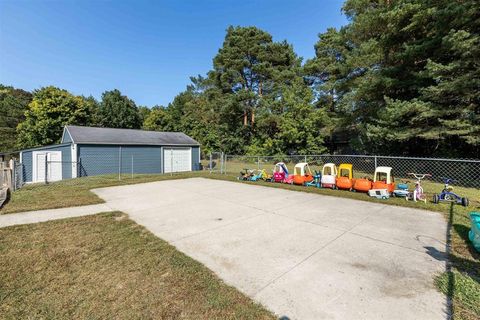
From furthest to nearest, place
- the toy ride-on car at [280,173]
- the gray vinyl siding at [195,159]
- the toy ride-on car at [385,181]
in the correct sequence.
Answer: the gray vinyl siding at [195,159] → the toy ride-on car at [280,173] → the toy ride-on car at [385,181]

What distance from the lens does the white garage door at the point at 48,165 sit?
52.4 feet

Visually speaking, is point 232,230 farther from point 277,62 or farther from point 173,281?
point 277,62

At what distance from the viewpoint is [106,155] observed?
1568 centimetres

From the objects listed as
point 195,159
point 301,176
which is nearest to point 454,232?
point 301,176

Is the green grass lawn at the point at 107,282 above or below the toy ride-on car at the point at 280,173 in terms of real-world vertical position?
below

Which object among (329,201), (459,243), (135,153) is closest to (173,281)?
(459,243)

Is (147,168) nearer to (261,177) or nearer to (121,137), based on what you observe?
(121,137)

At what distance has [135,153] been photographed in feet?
55.5

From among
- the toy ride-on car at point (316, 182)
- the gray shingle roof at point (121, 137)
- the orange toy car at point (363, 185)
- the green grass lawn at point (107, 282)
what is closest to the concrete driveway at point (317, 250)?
the green grass lawn at point (107, 282)

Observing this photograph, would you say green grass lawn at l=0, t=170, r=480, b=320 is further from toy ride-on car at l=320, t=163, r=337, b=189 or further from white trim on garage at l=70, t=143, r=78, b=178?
white trim on garage at l=70, t=143, r=78, b=178

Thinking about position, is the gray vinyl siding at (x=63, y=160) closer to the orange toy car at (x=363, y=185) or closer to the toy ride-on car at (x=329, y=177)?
the toy ride-on car at (x=329, y=177)

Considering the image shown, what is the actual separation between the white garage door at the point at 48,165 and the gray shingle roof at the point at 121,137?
7.26 ft

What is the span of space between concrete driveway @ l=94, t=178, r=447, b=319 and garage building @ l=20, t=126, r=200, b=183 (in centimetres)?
1035

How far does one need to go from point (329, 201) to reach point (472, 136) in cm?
790
